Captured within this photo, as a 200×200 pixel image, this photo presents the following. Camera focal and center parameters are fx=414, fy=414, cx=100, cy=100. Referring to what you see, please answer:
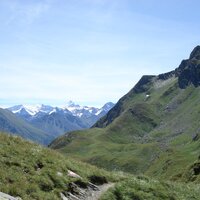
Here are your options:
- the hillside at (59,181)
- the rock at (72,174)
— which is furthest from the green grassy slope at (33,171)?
the rock at (72,174)

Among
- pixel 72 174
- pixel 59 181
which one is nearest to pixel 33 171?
Result: pixel 59 181

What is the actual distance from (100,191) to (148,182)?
4961 mm

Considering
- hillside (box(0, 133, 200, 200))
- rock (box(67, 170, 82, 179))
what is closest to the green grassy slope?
hillside (box(0, 133, 200, 200))

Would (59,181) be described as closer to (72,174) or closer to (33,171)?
(33,171)

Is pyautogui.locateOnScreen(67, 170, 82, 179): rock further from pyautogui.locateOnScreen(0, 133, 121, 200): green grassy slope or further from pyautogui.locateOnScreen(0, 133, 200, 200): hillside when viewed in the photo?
pyautogui.locateOnScreen(0, 133, 121, 200): green grassy slope

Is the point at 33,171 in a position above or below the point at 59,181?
above

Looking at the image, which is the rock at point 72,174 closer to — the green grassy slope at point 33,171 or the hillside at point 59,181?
the hillside at point 59,181

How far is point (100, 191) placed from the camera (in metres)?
25.7

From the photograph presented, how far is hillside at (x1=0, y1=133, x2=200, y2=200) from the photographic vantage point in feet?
67.9

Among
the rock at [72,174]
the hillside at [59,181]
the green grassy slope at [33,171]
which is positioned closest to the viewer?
the green grassy slope at [33,171]

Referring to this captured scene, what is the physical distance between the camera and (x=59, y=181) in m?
23.4

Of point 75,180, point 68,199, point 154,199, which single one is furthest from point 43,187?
point 154,199

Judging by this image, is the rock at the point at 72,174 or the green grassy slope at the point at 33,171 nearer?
the green grassy slope at the point at 33,171

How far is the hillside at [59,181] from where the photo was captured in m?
20.7
